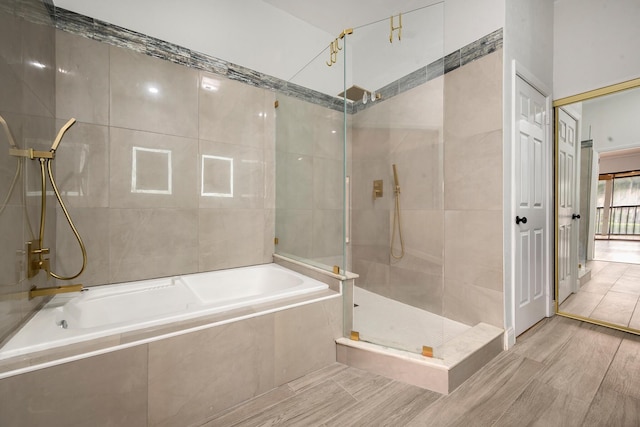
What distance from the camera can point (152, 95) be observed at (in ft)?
6.06

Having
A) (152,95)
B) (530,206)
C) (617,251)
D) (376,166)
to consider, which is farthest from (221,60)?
(617,251)

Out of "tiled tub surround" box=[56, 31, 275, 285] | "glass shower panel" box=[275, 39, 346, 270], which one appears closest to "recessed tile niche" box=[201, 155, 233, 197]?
"tiled tub surround" box=[56, 31, 275, 285]

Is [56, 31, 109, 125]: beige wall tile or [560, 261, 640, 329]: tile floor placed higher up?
[56, 31, 109, 125]: beige wall tile

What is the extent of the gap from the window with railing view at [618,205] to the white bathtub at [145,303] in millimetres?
2696

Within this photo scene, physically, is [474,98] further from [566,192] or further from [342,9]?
[342,9]

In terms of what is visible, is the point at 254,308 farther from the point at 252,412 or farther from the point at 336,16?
the point at 336,16

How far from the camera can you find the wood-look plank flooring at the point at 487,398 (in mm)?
1183

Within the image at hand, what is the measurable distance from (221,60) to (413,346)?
265cm

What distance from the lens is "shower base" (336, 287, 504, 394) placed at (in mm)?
1408

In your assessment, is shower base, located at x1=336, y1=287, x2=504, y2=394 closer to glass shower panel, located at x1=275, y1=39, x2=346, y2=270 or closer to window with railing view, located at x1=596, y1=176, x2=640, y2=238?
glass shower panel, located at x1=275, y1=39, x2=346, y2=270

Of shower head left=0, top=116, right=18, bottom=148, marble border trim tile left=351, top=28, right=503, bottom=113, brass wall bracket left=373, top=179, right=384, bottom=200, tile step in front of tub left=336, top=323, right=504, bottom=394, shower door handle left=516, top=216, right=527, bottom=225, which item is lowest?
tile step in front of tub left=336, top=323, right=504, bottom=394

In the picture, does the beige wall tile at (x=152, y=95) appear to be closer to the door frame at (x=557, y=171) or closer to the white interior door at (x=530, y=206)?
the white interior door at (x=530, y=206)

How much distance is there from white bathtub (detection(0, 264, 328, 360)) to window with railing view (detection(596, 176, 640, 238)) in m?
2.70

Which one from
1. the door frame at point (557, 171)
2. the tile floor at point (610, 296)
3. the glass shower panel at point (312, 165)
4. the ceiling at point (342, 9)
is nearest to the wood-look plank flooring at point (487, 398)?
the tile floor at point (610, 296)
